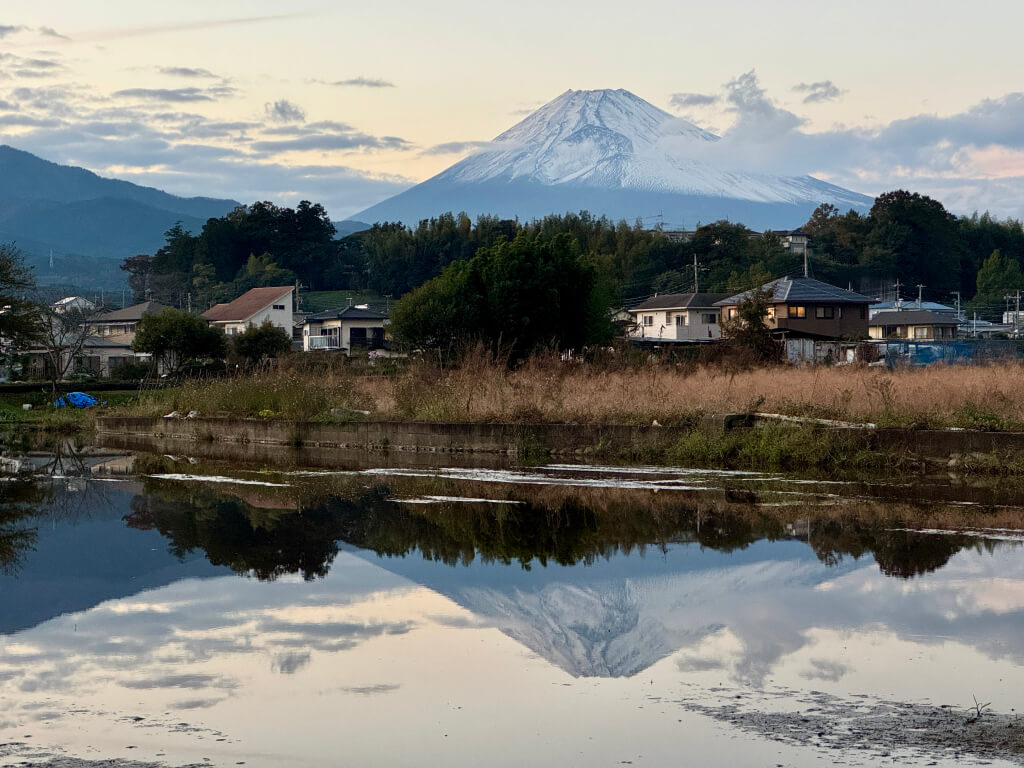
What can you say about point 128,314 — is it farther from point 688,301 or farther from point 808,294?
point 808,294

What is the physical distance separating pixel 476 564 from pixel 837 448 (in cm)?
712

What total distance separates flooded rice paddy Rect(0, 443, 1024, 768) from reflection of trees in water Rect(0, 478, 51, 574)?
7 cm

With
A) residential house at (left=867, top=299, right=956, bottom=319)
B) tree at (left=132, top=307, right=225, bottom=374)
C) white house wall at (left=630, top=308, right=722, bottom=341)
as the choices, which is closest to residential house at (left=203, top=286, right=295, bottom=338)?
white house wall at (left=630, top=308, right=722, bottom=341)

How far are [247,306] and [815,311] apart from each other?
1273 inches

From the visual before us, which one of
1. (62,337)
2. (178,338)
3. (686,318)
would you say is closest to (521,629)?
(178,338)

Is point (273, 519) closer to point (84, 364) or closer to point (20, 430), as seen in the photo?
point (20, 430)

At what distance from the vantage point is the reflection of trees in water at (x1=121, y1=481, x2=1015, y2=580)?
905cm

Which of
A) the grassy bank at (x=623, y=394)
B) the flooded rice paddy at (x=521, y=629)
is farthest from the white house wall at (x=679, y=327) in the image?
the flooded rice paddy at (x=521, y=629)

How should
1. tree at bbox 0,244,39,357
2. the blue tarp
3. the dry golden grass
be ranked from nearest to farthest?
the dry golden grass, the blue tarp, tree at bbox 0,244,39,357

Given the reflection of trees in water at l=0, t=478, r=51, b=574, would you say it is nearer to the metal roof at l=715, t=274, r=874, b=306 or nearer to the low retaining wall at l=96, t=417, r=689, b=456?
the low retaining wall at l=96, t=417, r=689, b=456

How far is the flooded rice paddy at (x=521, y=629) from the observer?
4.82m

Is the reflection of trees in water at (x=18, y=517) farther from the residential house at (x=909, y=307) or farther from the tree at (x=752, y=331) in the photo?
the residential house at (x=909, y=307)

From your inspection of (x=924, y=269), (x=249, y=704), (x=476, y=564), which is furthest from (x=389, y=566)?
(x=924, y=269)

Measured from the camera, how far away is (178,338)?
39.1 meters
